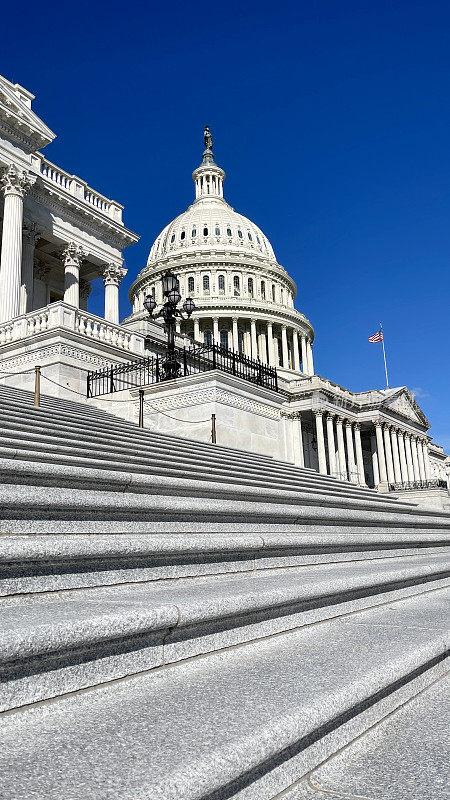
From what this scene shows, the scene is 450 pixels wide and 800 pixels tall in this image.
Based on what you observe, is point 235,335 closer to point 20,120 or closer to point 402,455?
point 402,455

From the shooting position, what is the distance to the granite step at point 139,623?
2.30 metres

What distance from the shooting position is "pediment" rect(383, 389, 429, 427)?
208 feet

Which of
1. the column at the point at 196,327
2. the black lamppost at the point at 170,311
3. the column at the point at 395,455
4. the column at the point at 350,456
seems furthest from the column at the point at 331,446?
the black lamppost at the point at 170,311

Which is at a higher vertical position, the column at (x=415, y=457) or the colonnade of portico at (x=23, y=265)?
the colonnade of portico at (x=23, y=265)

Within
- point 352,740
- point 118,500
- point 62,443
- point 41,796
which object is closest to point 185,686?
point 352,740

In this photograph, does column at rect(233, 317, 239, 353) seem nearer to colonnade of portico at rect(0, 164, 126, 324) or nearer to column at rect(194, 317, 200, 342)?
column at rect(194, 317, 200, 342)

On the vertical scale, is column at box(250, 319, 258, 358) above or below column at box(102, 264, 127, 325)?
above

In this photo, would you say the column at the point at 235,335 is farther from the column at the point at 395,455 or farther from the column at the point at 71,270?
the column at the point at 71,270

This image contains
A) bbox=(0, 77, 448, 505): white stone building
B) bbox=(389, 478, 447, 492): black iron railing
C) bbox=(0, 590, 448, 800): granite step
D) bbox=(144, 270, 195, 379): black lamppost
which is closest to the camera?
bbox=(0, 590, 448, 800): granite step

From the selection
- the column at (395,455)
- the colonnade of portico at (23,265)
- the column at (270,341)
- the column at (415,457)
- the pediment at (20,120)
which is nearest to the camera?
the colonnade of portico at (23,265)

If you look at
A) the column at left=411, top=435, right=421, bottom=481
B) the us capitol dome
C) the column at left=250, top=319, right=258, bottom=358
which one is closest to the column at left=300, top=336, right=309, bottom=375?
the us capitol dome

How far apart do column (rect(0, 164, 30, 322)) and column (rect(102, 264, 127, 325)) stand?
23.4 ft

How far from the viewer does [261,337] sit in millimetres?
87750

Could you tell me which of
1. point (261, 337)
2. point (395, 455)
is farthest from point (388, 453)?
point (261, 337)
